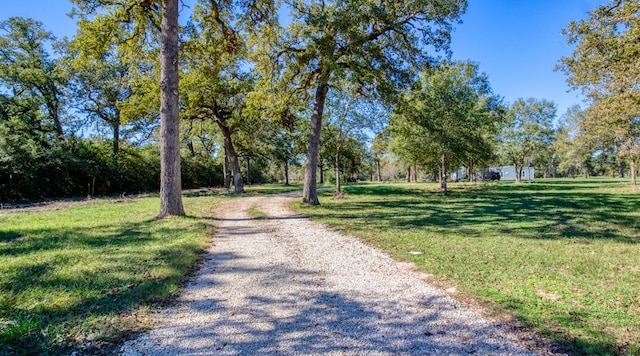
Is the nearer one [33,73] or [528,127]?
[33,73]

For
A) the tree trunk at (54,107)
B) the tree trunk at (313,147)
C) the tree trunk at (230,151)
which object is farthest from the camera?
the tree trunk at (54,107)

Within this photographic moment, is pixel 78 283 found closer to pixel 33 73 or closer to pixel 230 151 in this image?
pixel 230 151

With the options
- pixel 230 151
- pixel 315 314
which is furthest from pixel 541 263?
pixel 230 151

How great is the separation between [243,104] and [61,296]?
1862 cm

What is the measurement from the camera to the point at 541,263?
5.53m

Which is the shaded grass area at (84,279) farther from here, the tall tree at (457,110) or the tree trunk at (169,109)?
the tall tree at (457,110)

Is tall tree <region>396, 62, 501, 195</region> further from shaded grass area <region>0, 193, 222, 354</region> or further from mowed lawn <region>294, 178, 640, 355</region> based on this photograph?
shaded grass area <region>0, 193, 222, 354</region>

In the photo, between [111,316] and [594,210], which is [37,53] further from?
[594,210]

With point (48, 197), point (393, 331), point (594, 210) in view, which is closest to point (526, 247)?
point (393, 331)

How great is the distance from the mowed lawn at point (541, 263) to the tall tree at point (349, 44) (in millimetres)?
5712

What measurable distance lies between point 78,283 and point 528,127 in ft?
155

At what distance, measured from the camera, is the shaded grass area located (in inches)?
117

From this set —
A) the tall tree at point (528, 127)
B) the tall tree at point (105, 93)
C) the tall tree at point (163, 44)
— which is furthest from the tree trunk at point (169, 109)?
the tall tree at point (528, 127)

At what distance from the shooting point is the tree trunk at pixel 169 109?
9742 millimetres
